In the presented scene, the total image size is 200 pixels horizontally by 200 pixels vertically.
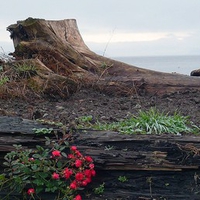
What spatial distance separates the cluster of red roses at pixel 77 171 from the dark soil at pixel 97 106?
2.89ft

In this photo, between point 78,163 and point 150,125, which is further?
point 150,125

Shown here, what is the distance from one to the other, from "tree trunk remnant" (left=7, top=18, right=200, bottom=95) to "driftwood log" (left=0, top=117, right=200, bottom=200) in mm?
2554

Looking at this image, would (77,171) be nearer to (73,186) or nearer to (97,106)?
(73,186)

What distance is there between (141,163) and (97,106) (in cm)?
203

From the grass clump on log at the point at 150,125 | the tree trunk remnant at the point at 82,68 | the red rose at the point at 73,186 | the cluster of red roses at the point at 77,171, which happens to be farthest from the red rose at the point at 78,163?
the tree trunk remnant at the point at 82,68

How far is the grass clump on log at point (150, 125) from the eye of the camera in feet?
16.0

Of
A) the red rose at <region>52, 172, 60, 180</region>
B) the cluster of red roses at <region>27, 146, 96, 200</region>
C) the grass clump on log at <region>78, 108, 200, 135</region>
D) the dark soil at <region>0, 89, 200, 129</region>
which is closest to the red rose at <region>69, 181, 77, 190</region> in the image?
the cluster of red roses at <region>27, 146, 96, 200</region>

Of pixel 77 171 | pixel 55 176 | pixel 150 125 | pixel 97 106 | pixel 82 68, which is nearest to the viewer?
pixel 55 176

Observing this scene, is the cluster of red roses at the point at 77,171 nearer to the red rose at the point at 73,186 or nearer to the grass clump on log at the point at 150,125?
the red rose at the point at 73,186

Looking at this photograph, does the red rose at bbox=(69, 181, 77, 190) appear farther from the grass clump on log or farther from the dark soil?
the dark soil

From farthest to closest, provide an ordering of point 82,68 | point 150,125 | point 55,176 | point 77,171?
point 82,68 < point 150,125 < point 77,171 < point 55,176

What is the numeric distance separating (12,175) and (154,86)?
363 cm

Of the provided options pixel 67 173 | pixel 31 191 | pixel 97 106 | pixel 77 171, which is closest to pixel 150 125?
pixel 77 171

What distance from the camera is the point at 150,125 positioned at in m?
5.00
